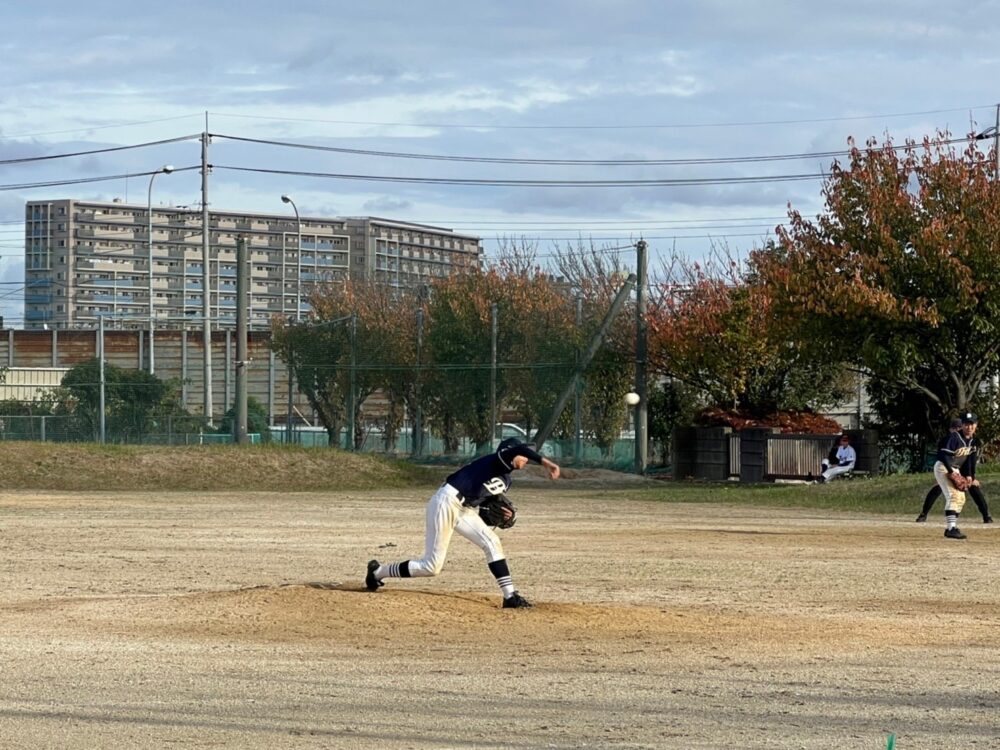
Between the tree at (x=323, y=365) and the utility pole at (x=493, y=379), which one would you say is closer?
the utility pole at (x=493, y=379)

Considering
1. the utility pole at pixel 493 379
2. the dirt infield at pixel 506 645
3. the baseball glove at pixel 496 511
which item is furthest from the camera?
the utility pole at pixel 493 379

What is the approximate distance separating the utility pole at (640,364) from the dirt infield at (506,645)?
779 inches

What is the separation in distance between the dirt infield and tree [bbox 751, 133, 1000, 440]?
43.5 feet

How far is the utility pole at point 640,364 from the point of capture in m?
42.1

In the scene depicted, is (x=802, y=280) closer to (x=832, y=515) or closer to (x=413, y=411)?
(x=832, y=515)

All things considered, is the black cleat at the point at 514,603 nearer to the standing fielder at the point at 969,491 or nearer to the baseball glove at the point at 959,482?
the baseball glove at the point at 959,482

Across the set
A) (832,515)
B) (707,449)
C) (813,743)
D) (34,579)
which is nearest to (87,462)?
(707,449)

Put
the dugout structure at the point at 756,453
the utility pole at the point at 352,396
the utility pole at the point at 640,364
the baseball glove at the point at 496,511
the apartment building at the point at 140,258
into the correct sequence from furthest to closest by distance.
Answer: the apartment building at the point at 140,258
the utility pole at the point at 352,396
the utility pole at the point at 640,364
the dugout structure at the point at 756,453
the baseball glove at the point at 496,511

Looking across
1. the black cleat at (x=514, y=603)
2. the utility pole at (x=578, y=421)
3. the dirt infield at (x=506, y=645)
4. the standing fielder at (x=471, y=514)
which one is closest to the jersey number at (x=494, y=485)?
the standing fielder at (x=471, y=514)

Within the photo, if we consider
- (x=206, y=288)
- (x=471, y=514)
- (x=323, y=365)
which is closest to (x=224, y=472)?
(x=323, y=365)

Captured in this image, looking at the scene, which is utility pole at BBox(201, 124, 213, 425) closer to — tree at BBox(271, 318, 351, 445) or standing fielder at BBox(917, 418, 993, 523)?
tree at BBox(271, 318, 351, 445)

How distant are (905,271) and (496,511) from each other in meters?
23.6

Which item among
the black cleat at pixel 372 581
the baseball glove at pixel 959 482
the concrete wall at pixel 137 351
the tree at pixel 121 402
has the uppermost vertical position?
the concrete wall at pixel 137 351

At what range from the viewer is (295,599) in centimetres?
1378
